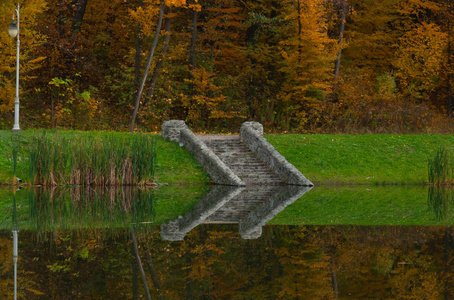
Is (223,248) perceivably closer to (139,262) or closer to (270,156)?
(139,262)

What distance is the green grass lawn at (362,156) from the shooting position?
797 inches

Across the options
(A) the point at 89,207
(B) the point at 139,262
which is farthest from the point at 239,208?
(B) the point at 139,262

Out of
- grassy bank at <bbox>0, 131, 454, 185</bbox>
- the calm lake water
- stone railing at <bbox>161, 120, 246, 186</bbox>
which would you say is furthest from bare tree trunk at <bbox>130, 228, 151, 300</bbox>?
grassy bank at <bbox>0, 131, 454, 185</bbox>

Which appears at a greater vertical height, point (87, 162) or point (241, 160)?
point (87, 162)

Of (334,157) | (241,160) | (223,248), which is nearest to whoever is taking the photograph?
(223,248)

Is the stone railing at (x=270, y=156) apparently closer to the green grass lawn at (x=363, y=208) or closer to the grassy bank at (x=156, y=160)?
the green grass lawn at (x=363, y=208)

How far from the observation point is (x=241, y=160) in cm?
2038

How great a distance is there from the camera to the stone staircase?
755 inches

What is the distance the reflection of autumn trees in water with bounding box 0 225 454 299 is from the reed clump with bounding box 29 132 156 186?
7.00m

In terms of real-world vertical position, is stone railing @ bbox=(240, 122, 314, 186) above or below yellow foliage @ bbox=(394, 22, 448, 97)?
below

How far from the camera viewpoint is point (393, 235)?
948cm

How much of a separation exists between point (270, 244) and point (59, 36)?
74.0ft

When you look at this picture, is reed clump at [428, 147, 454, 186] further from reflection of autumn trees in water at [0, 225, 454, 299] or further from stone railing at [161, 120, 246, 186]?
reflection of autumn trees in water at [0, 225, 454, 299]

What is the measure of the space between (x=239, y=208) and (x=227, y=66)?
20.4 metres
